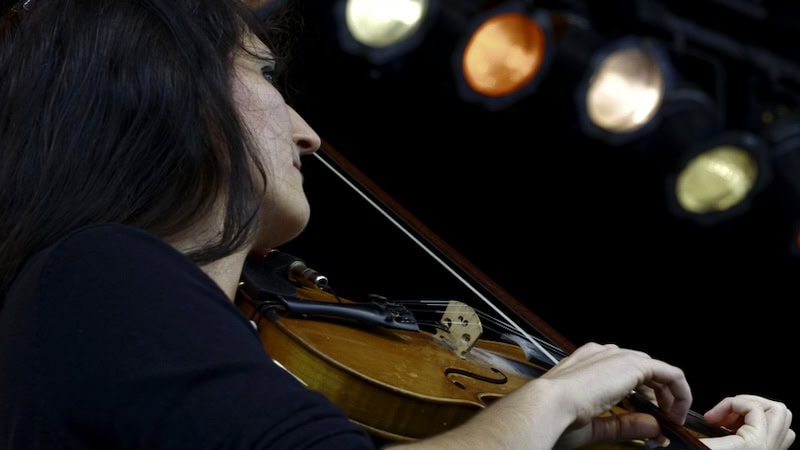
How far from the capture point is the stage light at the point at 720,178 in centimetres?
278

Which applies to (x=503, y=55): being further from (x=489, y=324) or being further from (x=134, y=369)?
(x=134, y=369)

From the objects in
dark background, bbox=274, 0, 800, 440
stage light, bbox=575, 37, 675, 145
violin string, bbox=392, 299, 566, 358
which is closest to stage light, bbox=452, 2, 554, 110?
dark background, bbox=274, 0, 800, 440

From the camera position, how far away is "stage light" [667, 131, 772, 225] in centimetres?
278

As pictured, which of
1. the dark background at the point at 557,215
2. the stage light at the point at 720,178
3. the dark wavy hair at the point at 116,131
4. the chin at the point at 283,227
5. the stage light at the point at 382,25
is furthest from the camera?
the stage light at the point at 720,178

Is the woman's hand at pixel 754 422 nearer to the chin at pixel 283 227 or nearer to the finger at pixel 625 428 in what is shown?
the finger at pixel 625 428

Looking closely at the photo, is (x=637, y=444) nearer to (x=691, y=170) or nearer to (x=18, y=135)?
(x=18, y=135)

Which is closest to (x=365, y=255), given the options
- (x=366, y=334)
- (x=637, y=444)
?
(x=366, y=334)

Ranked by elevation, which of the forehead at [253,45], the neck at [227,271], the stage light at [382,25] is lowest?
the neck at [227,271]

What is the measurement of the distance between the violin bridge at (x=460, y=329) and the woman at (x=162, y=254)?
0.26 metres

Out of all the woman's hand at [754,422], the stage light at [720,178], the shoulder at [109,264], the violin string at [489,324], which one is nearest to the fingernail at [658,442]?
the woman's hand at [754,422]

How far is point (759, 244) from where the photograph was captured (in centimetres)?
299

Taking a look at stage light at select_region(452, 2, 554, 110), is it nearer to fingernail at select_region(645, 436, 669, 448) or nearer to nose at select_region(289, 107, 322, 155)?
nose at select_region(289, 107, 322, 155)

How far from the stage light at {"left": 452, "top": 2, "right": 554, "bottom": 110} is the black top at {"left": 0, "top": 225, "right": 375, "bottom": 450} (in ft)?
4.77

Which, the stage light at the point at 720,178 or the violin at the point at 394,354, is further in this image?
the stage light at the point at 720,178
